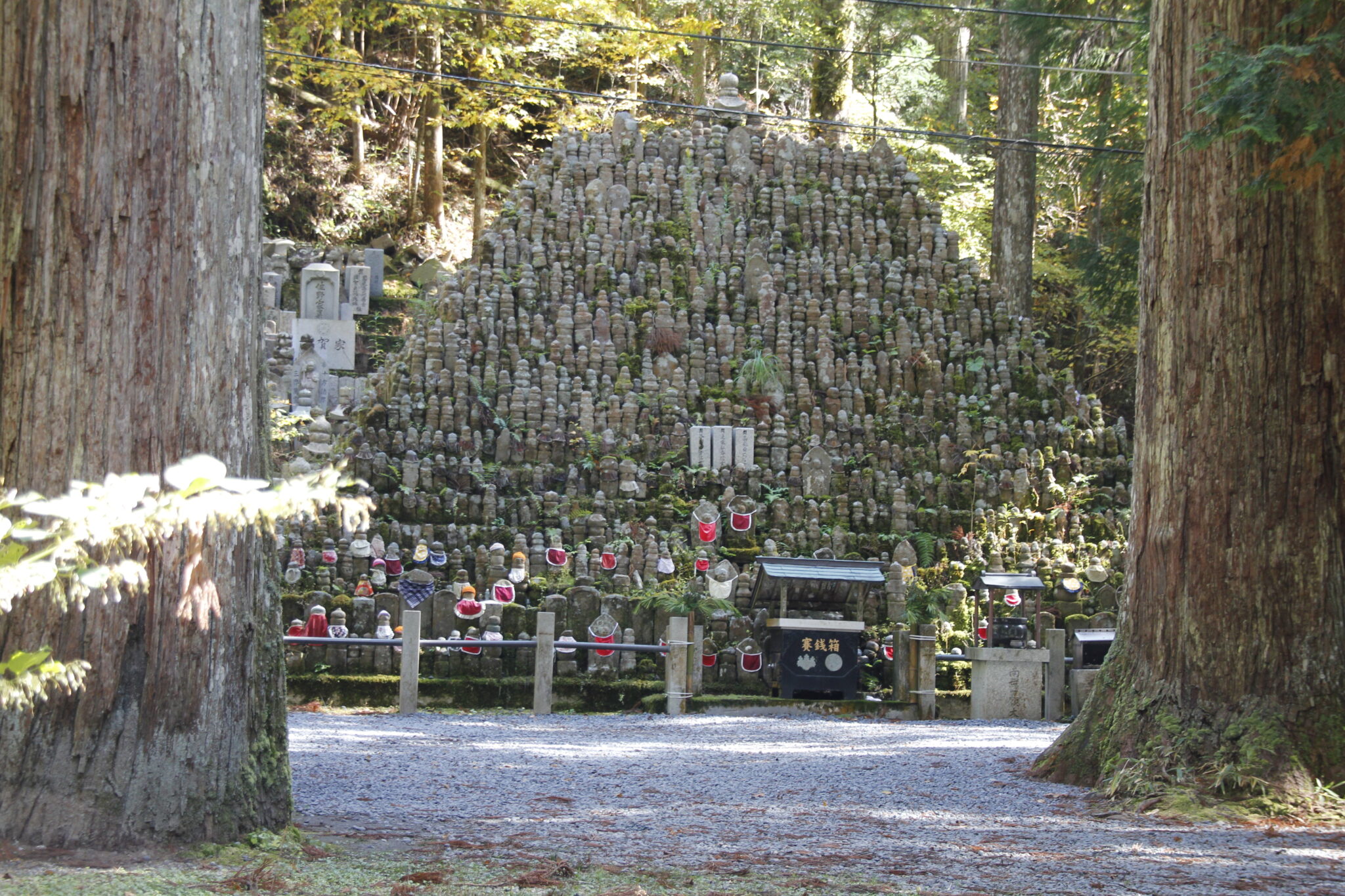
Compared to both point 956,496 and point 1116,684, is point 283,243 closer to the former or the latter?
point 956,496

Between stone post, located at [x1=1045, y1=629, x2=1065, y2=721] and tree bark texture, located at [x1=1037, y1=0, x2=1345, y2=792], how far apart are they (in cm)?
450

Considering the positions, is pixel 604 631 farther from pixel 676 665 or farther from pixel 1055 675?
pixel 1055 675

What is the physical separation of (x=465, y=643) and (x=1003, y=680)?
4.68 m

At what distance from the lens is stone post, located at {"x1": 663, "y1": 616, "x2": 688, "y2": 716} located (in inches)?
413

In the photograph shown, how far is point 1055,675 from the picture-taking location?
1117cm

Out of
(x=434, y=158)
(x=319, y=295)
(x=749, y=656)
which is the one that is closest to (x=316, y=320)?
(x=319, y=295)

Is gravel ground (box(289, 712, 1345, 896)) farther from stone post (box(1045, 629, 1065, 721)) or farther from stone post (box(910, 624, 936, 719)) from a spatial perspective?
stone post (box(1045, 629, 1065, 721))

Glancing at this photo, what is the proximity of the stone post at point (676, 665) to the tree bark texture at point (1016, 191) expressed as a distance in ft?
36.5

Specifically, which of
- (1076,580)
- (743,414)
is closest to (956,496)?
(1076,580)

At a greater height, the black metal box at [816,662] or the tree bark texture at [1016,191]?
the tree bark texture at [1016,191]

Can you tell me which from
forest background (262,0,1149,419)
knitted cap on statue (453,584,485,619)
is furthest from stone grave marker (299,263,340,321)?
knitted cap on statue (453,584,485,619)

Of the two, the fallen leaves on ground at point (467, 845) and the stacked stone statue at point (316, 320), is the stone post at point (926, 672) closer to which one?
the fallen leaves on ground at point (467, 845)

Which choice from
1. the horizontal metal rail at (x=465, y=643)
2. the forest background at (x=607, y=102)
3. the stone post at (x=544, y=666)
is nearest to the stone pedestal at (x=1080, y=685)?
the horizontal metal rail at (x=465, y=643)

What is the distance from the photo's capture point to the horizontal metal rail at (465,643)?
400 inches
